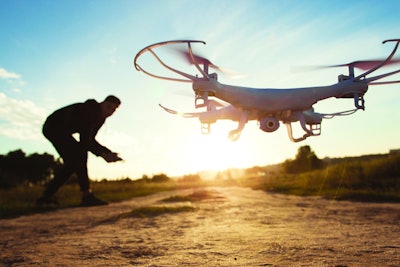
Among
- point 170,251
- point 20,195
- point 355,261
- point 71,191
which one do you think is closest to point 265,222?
point 170,251

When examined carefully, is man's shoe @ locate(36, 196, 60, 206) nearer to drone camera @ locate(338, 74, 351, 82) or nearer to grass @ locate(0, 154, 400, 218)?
drone camera @ locate(338, 74, 351, 82)

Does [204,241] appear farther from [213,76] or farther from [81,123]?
[213,76]

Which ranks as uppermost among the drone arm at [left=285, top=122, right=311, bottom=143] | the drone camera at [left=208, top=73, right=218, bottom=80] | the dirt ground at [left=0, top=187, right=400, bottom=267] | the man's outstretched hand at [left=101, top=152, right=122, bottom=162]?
the drone camera at [left=208, top=73, right=218, bottom=80]

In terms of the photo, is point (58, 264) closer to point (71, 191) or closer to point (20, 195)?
point (20, 195)

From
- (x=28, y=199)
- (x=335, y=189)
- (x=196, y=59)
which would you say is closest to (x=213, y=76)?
(x=196, y=59)

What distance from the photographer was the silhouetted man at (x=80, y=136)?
3.54 meters

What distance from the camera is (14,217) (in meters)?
18.8

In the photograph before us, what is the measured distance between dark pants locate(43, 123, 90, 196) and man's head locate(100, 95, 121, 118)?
72cm

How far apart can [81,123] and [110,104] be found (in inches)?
26.5

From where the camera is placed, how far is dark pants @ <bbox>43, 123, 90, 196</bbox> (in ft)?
13.1

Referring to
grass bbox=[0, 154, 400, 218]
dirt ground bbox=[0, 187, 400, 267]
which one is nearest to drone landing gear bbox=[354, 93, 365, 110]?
dirt ground bbox=[0, 187, 400, 267]

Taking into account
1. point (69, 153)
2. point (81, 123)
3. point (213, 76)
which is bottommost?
point (69, 153)

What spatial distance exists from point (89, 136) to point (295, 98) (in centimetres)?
212

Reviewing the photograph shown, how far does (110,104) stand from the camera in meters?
3.30
